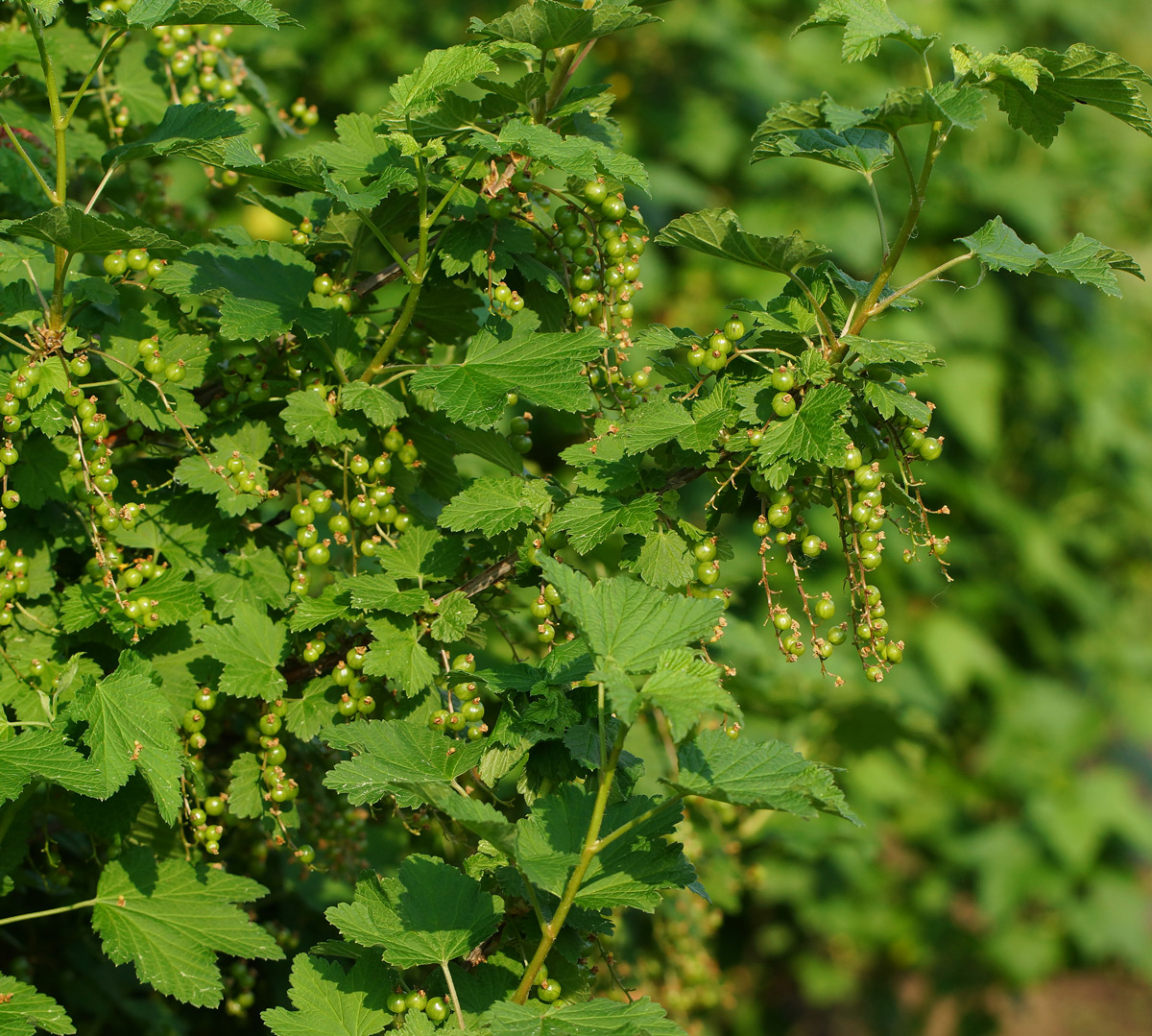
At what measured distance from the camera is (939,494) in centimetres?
502

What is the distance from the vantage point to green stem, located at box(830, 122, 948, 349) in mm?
1140

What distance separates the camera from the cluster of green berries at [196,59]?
5.50 feet

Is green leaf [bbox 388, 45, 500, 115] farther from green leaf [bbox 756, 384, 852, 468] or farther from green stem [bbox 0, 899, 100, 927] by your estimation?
→ green stem [bbox 0, 899, 100, 927]

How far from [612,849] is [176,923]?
54 cm

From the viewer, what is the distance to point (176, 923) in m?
1.27

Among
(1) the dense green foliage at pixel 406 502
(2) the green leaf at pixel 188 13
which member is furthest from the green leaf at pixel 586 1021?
(2) the green leaf at pixel 188 13

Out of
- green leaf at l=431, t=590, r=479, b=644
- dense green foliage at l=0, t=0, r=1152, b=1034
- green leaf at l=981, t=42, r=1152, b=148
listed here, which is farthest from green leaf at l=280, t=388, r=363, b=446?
green leaf at l=981, t=42, r=1152, b=148

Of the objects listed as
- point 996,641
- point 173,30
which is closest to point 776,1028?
point 996,641

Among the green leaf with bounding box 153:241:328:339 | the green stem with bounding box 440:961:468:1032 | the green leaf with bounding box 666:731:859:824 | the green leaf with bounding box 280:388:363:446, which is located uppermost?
the green leaf with bounding box 153:241:328:339

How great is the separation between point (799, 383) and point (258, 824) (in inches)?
37.5

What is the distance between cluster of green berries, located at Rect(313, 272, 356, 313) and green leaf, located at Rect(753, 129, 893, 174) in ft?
1.63

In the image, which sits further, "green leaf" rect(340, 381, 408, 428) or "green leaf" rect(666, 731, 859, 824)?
"green leaf" rect(340, 381, 408, 428)

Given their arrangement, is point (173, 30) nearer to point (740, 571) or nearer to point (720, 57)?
point (740, 571)

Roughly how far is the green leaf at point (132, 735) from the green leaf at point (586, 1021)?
385 millimetres
